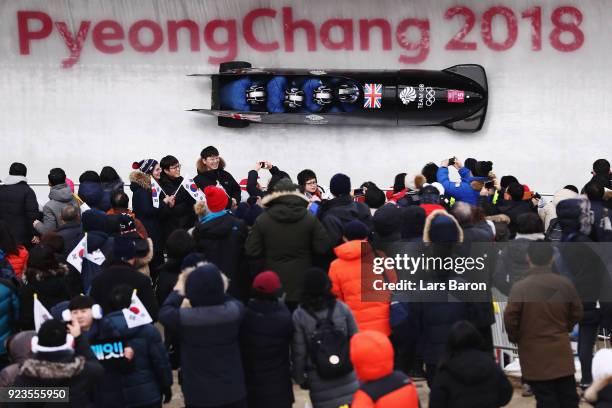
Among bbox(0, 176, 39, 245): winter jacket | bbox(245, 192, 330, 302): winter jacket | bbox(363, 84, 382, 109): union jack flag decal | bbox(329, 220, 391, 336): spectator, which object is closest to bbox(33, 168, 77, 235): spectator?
bbox(0, 176, 39, 245): winter jacket

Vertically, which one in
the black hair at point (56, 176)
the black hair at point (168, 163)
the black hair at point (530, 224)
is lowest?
the black hair at point (530, 224)

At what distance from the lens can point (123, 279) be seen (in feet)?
16.7

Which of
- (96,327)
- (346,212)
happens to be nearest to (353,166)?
(346,212)

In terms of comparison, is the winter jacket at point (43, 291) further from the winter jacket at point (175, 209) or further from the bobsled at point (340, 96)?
the bobsled at point (340, 96)

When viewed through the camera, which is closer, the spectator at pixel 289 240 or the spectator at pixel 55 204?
the spectator at pixel 289 240

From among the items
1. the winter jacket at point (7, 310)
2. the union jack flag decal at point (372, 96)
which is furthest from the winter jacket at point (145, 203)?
the union jack flag decal at point (372, 96)

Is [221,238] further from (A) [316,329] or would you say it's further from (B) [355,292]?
(A) [316,329]

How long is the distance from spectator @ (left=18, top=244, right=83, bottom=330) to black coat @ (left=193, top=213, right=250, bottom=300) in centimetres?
92

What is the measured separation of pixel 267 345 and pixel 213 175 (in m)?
3.13

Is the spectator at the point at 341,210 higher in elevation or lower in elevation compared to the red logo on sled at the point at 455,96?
lower

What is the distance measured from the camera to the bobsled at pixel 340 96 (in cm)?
1020

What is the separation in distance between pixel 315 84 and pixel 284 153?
4.36 feet

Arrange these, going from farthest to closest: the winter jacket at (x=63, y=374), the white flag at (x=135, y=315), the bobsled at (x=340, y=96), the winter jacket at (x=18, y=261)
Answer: the bobsled at (x=340, y=96)
the winter jacket at (x=18, y=261)
the white flag at (x=135, y=315)
the winter jacket at (x=63, y=374)

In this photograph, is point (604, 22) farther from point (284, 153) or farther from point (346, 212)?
point (346, 212)
